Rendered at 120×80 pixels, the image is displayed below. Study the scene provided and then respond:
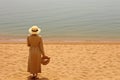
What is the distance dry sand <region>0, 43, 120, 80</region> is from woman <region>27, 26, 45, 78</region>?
A: 50cm

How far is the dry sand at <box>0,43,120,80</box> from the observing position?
32.1ft

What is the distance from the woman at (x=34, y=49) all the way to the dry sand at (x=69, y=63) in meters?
0.50

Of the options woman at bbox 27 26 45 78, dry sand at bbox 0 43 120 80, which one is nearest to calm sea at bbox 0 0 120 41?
dry sand at bbox 0 43 120 80

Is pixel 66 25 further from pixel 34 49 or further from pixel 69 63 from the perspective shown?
pixel 34 49

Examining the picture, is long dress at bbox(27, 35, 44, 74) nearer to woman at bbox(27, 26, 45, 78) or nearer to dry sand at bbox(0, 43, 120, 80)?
woman at bbox(27, 26, 45, 78)

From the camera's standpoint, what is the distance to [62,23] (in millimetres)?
25109

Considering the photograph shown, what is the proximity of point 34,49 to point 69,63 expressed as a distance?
248 cm

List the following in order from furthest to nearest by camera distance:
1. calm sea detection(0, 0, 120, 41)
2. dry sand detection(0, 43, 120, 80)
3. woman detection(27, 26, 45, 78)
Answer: calm sea detection(0, 0, 120, 41), dry sand detection(0, 43, 120, 80), woman detection(27, 26, 45, 78)

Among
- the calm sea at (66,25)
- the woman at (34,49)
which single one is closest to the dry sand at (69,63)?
the woman at (34,49)

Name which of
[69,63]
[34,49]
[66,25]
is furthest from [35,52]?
[66,25]

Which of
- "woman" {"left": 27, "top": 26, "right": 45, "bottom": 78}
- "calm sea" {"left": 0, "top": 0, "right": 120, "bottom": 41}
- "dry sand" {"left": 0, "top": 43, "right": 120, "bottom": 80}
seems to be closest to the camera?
"woman" {"left": 27, "top": 26, "right": 45, "bottom": 78}

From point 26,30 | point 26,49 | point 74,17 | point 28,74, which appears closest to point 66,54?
point 26,49

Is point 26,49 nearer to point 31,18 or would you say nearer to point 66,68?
point 66,68

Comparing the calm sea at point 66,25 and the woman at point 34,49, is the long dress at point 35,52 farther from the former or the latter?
the calm sea at point 66,25
